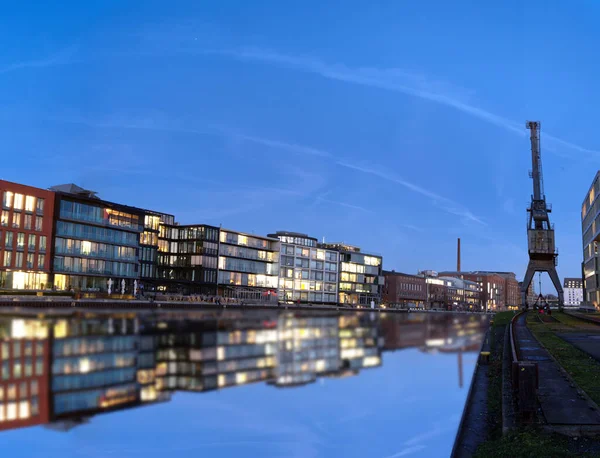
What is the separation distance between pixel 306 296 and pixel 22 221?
85.7 m

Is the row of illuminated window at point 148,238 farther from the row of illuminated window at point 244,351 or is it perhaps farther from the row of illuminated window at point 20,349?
the row of illuminated window at point 244,351

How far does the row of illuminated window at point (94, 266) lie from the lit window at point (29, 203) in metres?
9.74

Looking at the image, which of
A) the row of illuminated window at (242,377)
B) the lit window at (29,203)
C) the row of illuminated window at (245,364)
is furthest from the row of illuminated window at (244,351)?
the lit window at (29,203)

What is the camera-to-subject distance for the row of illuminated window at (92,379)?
15320mm

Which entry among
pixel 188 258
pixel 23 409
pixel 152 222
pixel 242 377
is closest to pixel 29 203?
pixel 152 222

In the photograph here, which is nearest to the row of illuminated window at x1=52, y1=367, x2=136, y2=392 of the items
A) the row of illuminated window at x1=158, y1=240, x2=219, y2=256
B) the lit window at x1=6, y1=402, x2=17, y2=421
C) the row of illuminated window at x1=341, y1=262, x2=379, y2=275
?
the lit window at x1=6, y1=402, x2=17, y2=421

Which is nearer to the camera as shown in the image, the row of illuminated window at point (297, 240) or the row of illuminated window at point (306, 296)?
the row of illuminated window at point (306, 296)

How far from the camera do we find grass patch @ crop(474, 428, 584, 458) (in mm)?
8695

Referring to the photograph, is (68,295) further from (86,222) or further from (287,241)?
(287,241)

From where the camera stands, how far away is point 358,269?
186 m

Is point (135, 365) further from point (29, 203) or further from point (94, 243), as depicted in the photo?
point (94, 243)

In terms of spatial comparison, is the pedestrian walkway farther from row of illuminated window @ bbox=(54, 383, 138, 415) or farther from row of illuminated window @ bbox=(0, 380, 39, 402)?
row of illuminated window @ bbox=(0, 380, 39, 402)

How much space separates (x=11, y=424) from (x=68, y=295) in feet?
273

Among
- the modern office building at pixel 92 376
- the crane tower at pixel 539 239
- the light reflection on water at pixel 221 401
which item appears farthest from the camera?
the crane tower at pixel 539 239
